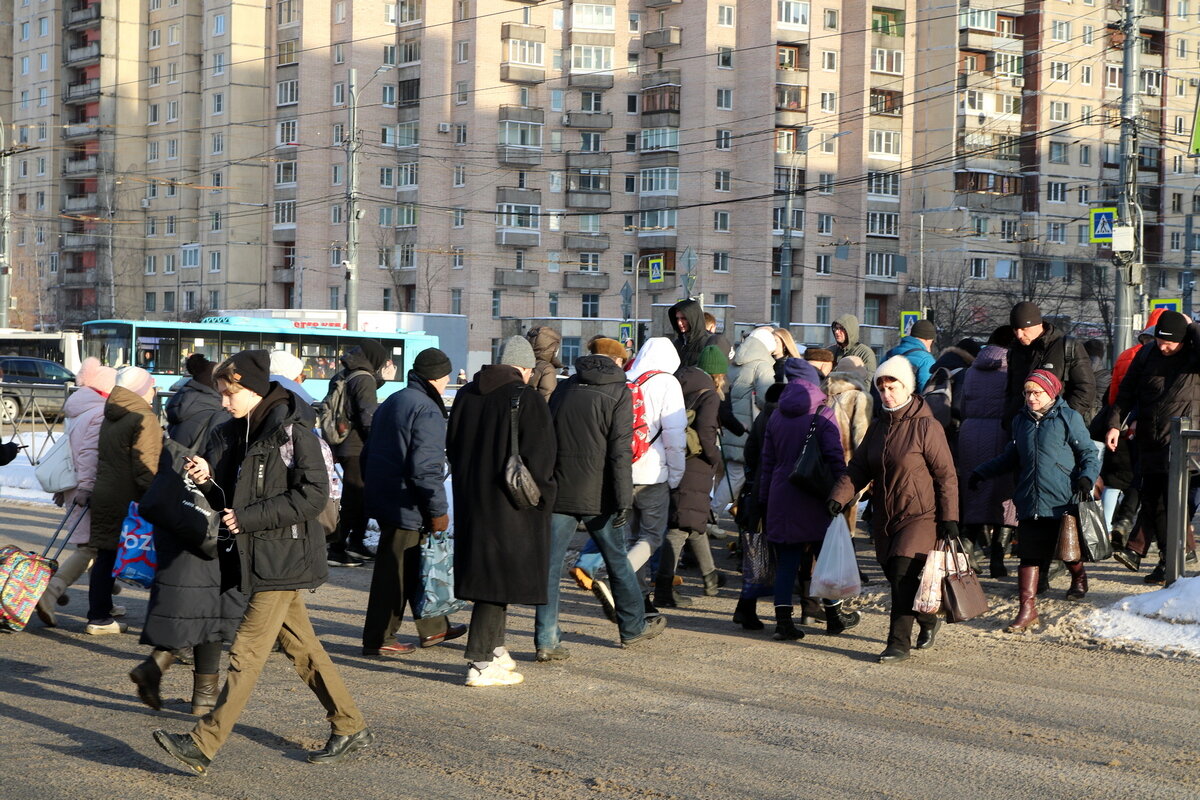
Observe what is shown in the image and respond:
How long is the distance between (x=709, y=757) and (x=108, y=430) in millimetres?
4805

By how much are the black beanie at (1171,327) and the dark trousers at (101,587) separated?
7.25m

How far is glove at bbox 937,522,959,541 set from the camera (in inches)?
326

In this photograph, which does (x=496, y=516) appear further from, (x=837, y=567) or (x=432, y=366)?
(x=837, y=567)

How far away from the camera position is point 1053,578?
A: 1056 cm

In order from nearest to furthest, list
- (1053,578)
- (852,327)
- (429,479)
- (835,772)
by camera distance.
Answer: (835,772)
(429,479)
(1053,578)
(852,327)

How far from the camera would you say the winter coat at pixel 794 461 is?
9055 millimetres

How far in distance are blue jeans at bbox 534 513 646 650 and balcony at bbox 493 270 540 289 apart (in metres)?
70.7

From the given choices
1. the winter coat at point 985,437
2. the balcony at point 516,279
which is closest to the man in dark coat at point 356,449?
the winter coat at point 985,437

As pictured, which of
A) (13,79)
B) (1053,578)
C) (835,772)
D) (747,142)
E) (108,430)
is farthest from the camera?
(13,79)

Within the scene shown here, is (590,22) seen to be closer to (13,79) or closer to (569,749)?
(13,79)

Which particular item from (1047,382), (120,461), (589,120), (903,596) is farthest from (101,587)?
(589,120)

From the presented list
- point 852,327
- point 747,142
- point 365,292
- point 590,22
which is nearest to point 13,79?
point 365,292

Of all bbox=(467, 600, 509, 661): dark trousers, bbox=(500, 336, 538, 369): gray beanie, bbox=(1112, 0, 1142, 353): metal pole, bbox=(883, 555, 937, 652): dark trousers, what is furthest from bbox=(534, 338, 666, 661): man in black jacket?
bbox=(1112, 0, 1142, 353): metal pole

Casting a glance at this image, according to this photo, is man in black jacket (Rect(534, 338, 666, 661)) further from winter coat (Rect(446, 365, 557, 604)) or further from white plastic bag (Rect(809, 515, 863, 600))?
white plastic bag (Rect(809, 515, 863, 600))
